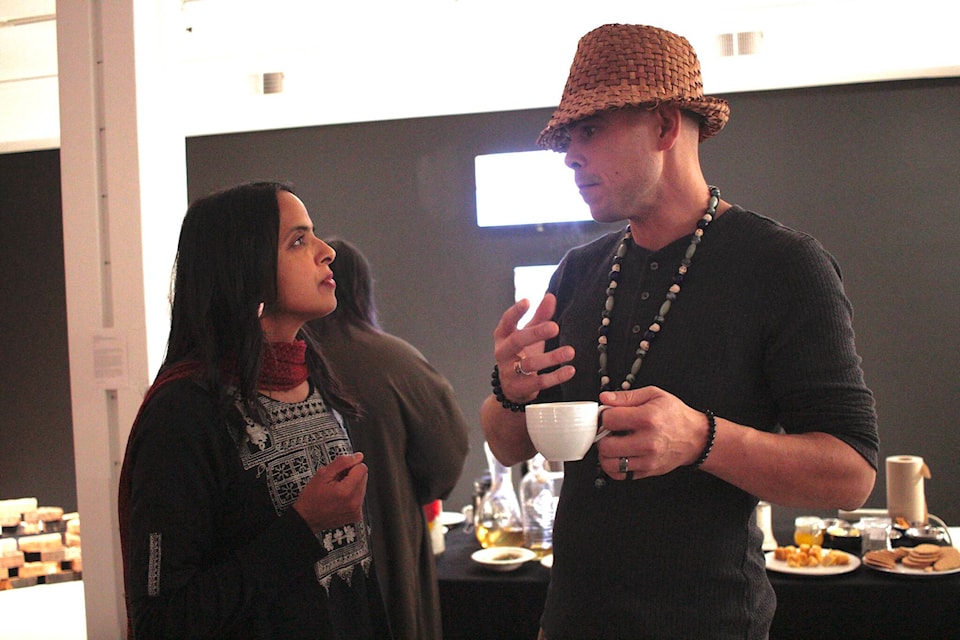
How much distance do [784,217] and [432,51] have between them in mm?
2648

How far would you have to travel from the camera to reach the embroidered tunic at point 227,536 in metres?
1.28

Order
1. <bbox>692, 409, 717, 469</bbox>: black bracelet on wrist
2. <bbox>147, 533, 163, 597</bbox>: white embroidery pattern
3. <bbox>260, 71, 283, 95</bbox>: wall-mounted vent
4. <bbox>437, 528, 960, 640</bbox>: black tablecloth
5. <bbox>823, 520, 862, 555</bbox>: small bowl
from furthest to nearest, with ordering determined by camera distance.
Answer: <bbox>260, 71, 283, 95</bbox>: wall-mounted vent → <bbox>823, 520, 862, 555</bbox>: small bowl → <bbox>437, 528, 960, 640</bbox>: black tablecloth → <bbox>147, 533, 163, 597</bbox>: white embroidery pattern → <bbox>692, 409, 717, 469</bbox>: black bracelet on wrist

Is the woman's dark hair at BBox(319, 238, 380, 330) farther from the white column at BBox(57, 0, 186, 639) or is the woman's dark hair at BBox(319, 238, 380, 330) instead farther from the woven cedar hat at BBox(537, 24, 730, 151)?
the woven cedar hat at BBox(537, 24, 730, 151)

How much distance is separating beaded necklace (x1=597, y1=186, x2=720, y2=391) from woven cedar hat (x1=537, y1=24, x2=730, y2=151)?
174 millimetres

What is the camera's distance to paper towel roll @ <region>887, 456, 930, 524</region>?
3.05 metres

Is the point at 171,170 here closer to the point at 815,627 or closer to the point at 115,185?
the point at 115,185

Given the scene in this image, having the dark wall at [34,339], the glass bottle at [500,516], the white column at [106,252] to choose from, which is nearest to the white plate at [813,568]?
the glass bottle at [500,516]

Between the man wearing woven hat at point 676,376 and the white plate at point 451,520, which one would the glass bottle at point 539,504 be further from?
the man wearing woven hat at point 676,376

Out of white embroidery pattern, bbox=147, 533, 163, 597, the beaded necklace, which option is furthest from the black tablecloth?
white embroidery pattern, bbox=147, 533, 163, 597

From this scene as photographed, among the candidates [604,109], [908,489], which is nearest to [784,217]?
[908,489]

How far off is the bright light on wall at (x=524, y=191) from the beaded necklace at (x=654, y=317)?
430 centimetres

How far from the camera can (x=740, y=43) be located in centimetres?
512

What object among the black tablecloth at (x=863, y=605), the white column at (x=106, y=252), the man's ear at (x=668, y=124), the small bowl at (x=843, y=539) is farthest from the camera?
the small bowl at (x=843, y=539)

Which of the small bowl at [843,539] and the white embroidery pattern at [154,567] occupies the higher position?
the white embroidery pattern at [154,567]
